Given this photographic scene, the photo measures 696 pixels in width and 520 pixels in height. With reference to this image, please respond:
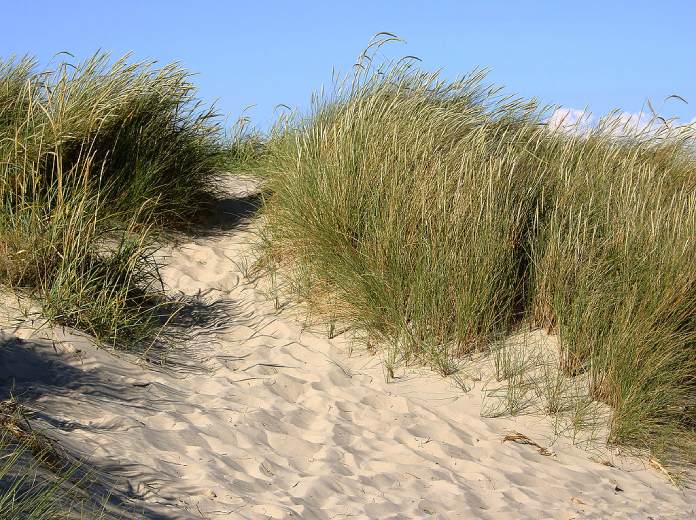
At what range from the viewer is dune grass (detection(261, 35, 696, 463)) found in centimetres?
491

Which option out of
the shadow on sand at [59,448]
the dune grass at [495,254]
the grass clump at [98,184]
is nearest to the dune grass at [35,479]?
the shadow on sand at [59,448]

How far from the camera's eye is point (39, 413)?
3889mm

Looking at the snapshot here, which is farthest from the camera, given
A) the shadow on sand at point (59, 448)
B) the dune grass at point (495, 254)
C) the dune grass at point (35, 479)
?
the dune grass at point (495, 254)

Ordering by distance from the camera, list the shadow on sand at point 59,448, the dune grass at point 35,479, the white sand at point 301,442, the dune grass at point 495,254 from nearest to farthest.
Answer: the dune grass at point 35,479
the shadow on sand at point 59,448
the white sand at point 301,442
the dune grass at point 495,254

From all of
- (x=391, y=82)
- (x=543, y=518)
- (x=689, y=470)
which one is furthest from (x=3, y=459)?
(x=391, y=82)

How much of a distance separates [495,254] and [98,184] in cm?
314

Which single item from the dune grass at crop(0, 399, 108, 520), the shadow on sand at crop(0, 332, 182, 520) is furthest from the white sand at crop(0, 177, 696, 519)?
the dune grass at crop(0, 399, 108, 520)

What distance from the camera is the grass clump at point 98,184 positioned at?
5176mm

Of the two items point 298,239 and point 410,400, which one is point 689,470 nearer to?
point 410,400

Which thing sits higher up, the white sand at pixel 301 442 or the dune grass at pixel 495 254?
the dune grass at pixel 495 254

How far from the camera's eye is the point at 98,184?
6.67m

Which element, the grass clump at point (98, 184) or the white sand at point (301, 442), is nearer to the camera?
the white sand at point (301, 442)

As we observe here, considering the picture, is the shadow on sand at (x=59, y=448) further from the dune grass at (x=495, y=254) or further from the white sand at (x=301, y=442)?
the dune grass at (x=495, y=254)

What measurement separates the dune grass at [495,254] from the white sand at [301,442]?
371 mm
